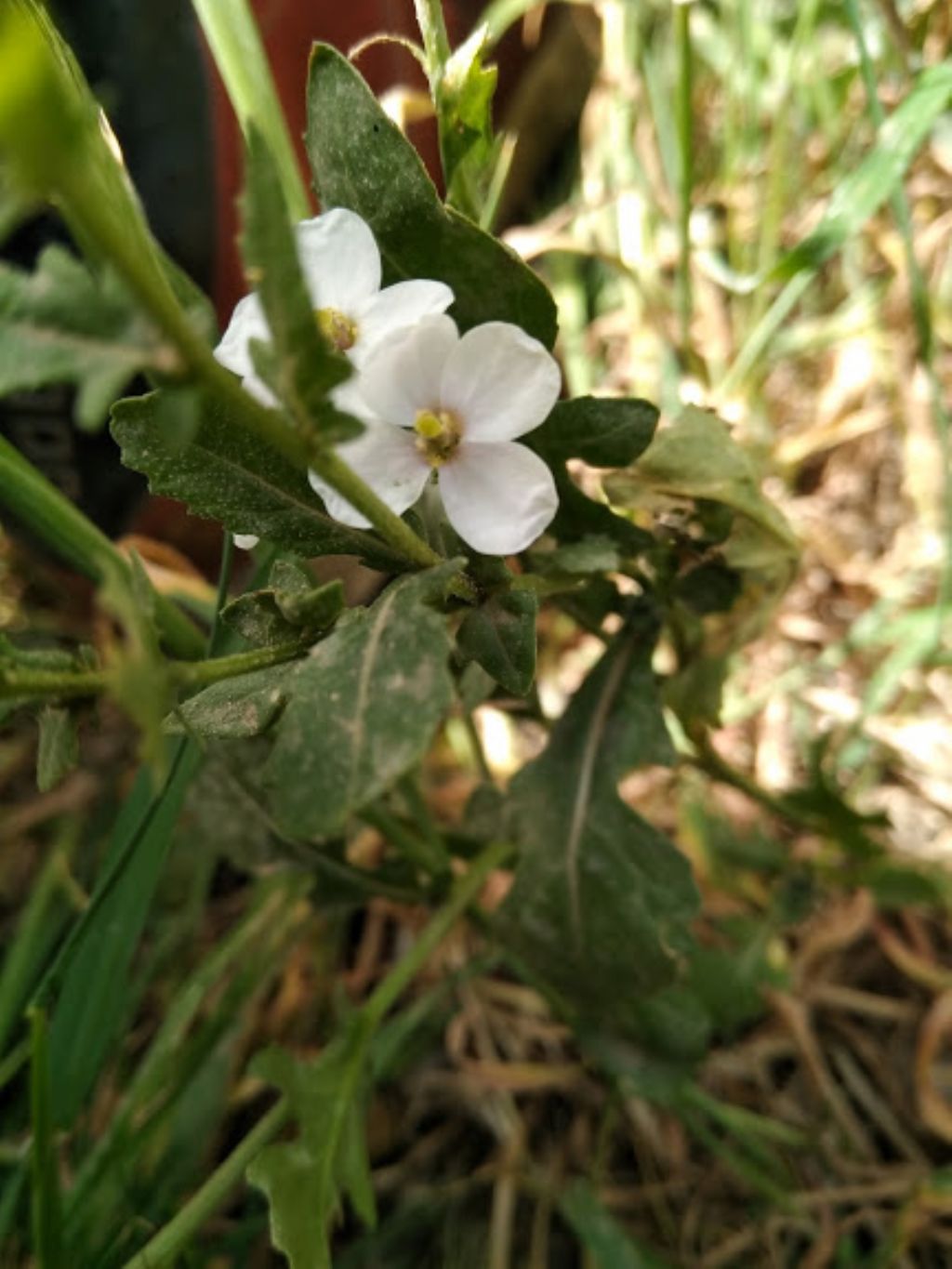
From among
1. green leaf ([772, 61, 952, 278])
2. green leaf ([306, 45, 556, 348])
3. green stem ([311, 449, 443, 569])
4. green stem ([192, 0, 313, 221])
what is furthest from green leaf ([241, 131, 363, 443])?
green leaf ([772, 61, 952, 278])

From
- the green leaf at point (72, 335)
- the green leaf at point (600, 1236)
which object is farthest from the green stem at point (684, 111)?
the green leaf at point (600, 1236)

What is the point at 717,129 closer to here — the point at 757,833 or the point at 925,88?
the point at 925,88

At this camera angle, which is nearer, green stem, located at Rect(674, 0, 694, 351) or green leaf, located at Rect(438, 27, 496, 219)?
green leaf, located at Rect(438, 27, 496, 219)

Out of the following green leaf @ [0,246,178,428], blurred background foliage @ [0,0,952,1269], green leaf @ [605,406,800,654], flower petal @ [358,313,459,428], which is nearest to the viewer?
green leaf @ [0,246,178,428]

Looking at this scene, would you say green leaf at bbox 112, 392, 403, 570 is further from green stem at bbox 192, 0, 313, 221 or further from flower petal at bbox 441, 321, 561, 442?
green stem at bbox 192, 0, 313, 221

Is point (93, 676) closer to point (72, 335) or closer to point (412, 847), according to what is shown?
point (72, 335)

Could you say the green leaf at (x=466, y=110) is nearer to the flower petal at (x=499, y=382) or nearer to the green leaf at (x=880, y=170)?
the flower petal at (x=499, y=382)

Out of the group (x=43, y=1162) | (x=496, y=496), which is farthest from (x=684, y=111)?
(x=43, y=1162)

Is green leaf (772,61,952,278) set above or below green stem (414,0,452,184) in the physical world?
below
